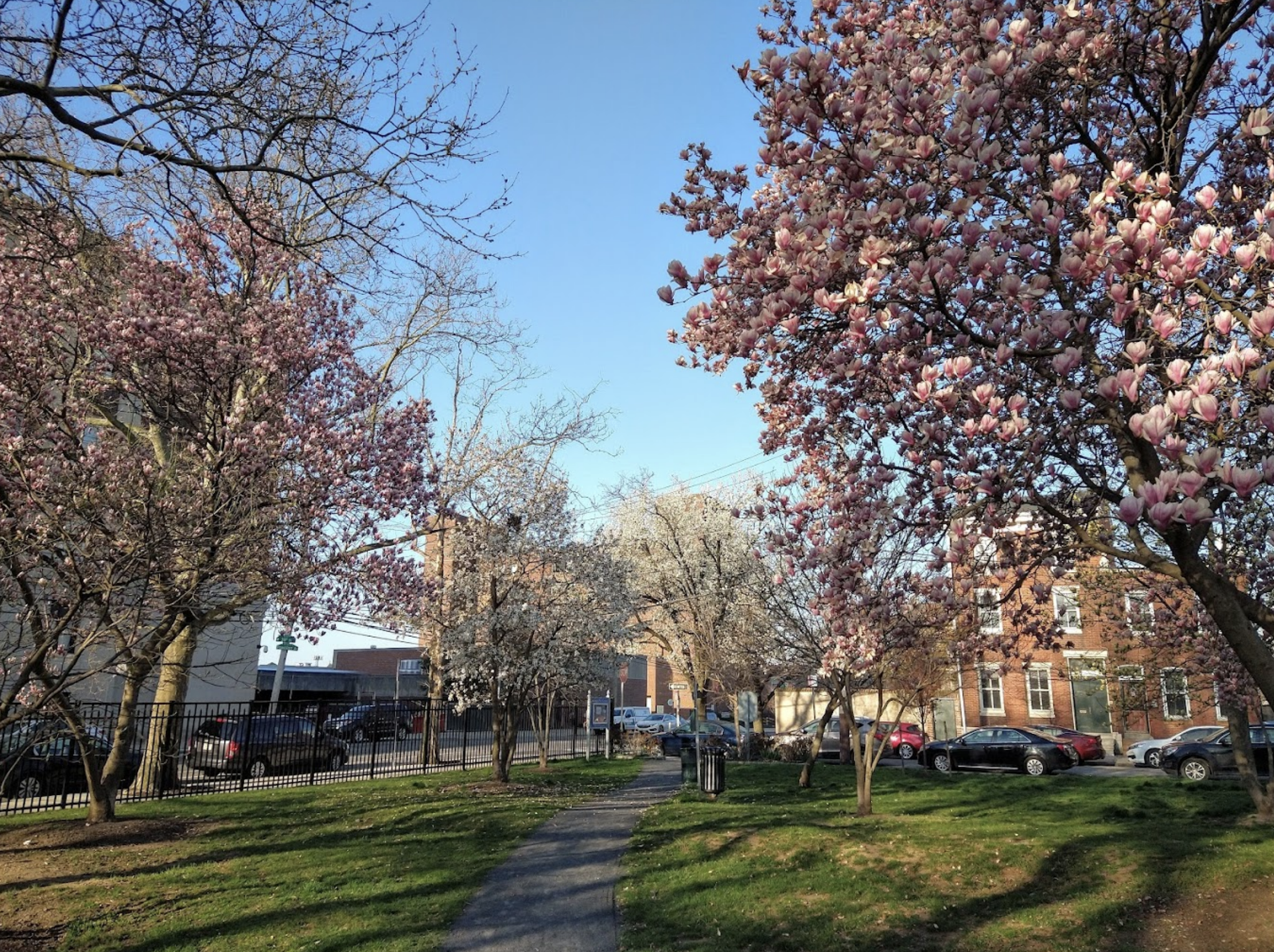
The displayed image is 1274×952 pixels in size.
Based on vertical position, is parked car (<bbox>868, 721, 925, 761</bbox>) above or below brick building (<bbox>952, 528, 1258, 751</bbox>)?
below

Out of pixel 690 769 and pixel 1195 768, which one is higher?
pixel 690 769

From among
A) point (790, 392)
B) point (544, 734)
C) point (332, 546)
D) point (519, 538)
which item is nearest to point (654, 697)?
point (544, 734)

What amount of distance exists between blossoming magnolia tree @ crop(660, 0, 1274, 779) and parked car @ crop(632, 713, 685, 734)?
27.8 m

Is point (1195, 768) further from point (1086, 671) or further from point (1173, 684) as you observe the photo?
point (1173, 684)

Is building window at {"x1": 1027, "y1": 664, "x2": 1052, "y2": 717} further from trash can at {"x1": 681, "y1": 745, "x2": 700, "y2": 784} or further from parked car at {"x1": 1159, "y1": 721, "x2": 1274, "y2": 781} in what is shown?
trash can at {"x1": 681, "y1": 745, "x2": 700, "y2": 784}

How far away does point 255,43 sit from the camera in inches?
231

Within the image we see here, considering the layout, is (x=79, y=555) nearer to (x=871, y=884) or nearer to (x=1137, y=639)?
(x=871, y=884)

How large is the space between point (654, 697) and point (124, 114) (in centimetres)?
6510

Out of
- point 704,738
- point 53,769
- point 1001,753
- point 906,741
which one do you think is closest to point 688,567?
point 704,738

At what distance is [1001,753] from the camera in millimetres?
23359

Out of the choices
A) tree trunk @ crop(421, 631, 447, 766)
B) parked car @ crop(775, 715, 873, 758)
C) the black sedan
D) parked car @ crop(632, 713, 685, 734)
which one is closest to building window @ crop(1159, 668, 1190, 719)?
the black sedan

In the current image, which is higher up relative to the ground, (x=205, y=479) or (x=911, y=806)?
(x=205, y=479)

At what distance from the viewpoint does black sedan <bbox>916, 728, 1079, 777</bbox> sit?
22.7 meters

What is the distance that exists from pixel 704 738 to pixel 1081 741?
1212 centimetres
